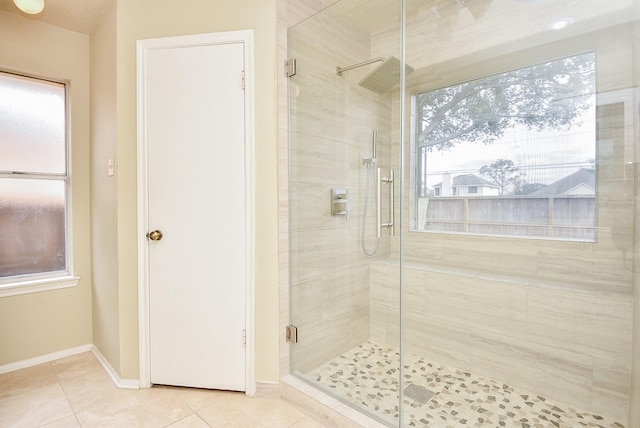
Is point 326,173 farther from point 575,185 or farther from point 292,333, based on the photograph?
point 575,185

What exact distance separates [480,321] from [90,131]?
10.4ft

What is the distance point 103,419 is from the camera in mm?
1672

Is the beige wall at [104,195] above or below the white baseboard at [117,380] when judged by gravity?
above

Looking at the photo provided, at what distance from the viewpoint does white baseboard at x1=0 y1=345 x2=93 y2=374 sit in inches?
85.6

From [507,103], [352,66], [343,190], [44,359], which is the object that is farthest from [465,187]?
[44,359]

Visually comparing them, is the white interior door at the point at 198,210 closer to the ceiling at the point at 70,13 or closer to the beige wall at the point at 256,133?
the beige wall at the point at 256,133

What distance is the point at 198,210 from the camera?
1.90 m

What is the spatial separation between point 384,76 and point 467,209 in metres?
1.11

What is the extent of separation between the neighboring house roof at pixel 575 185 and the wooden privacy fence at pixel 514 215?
0.11ft

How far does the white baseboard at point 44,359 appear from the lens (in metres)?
2.17

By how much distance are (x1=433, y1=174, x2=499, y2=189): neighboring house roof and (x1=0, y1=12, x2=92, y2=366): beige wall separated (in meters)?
2.80

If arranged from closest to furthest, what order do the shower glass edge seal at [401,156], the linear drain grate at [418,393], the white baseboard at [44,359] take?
the linear drain grate at [418,393] → the shower glass edge seal at [401,156] → the white baseboard at [44,359]

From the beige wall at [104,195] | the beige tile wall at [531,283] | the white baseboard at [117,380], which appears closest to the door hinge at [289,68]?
the beige tile wall at [531,283]

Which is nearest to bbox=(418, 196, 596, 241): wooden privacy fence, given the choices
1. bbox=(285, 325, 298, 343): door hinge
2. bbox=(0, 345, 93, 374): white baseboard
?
bbox=(285, 325, 298, 343): door hinge
